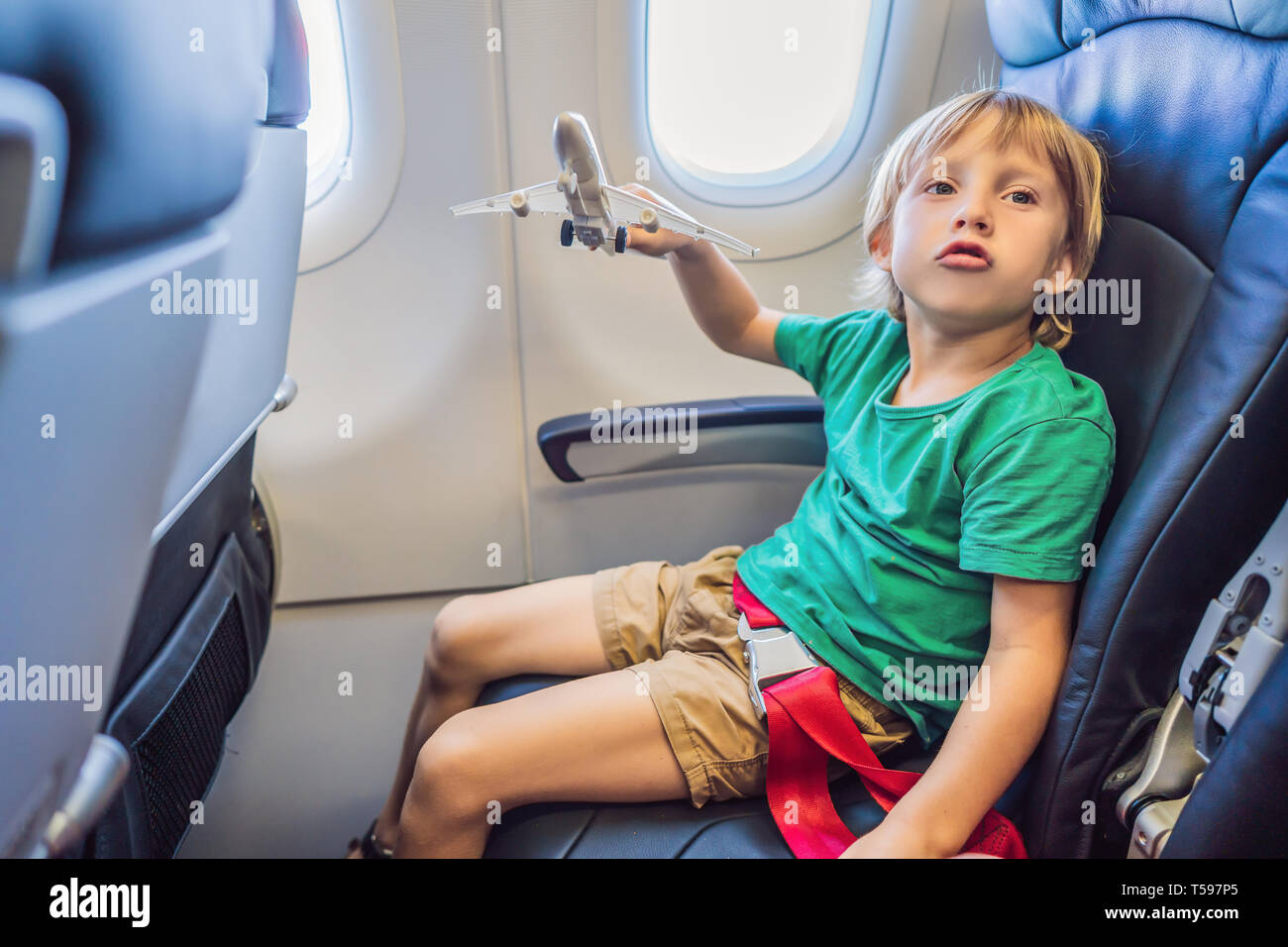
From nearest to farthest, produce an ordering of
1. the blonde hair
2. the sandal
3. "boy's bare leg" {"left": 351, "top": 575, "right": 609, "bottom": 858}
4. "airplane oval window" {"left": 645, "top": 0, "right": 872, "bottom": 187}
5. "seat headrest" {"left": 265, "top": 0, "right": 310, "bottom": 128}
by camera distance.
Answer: "seat headrest" {"left": 265, "top": 0, "right": 310, "bottom": 128}, the blonde hair, "boy's bare leg" {"left": 351, "top": 575, "right": 609, "bottom": 858}, the sandal, "airplane oval window" {"left": 645, "top": 0, "right": 872, "bottom": 187}

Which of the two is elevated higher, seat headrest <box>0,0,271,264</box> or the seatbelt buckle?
seat headrest <box>0,0,271,264</box>

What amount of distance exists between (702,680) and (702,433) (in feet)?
1.83

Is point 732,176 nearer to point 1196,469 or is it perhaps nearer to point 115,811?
point 1196,469

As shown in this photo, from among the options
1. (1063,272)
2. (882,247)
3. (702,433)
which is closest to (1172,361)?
(1063,272)

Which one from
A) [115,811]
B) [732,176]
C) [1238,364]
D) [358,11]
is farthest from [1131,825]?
[358,11]

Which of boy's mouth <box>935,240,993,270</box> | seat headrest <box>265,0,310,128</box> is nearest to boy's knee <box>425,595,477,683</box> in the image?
seat headrest <box>265,0,310,128</box>

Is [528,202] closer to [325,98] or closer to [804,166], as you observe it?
[325,98]

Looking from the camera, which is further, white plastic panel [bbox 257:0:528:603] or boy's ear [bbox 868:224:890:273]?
white plastic panel [bbox 257:0:528:603]

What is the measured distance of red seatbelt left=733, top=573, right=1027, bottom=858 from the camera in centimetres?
84

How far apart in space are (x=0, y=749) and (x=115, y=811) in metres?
0.34

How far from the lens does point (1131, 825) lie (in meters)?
0.77

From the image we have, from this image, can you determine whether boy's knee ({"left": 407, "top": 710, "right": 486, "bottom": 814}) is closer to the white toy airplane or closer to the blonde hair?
the white toy airplane

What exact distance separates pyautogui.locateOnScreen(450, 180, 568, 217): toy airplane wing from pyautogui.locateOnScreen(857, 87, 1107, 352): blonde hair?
1.40ft

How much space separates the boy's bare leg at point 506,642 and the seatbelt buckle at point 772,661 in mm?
228
